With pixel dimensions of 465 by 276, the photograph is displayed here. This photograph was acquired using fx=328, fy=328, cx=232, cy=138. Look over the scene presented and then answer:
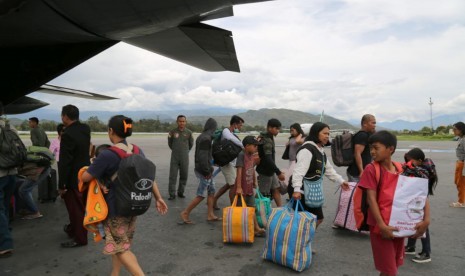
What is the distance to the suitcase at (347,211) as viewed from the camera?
14.9 ft

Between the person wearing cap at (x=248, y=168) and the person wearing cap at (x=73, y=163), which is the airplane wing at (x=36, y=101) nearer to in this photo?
the person wearing cap at (x=73, y=163)

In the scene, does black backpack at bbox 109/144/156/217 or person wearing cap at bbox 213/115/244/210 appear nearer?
black backpack at bbox 109/144/156/217

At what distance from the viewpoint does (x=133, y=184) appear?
2.50 metres

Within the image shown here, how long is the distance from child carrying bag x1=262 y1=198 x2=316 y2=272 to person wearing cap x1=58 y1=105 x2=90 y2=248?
2307mm

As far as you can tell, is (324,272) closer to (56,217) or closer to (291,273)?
(291,273)

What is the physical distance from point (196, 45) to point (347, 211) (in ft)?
12.8

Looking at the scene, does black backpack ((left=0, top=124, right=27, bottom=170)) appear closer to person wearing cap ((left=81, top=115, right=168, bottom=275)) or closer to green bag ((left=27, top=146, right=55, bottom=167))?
green bag ((left=27, top=146, right=55, bottom=167))

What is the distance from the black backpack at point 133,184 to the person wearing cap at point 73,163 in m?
1.70

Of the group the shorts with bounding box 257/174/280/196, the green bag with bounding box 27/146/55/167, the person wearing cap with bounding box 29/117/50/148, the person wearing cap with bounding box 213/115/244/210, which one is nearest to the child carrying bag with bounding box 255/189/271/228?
the shorts with bounding box 257/174/280/196

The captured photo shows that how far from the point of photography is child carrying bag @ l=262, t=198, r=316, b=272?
3.34 metres

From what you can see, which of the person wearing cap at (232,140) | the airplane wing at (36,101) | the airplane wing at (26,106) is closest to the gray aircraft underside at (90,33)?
the person wearing cap at (232,140)

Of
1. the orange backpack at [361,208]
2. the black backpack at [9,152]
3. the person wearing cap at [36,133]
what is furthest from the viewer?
the person wearing cap at [36,133]

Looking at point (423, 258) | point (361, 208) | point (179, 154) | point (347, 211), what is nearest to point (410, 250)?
point (423, 258)

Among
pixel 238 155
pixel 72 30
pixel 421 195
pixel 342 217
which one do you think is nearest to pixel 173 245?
pixel 238 155
